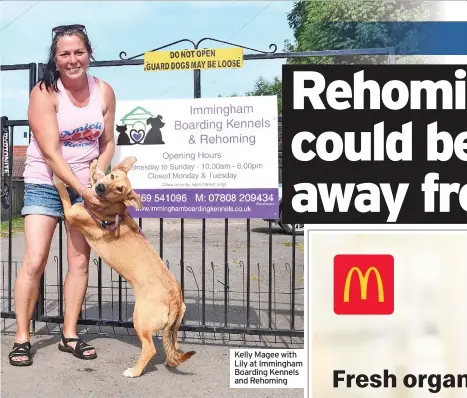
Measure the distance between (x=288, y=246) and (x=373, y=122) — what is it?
7055 mm

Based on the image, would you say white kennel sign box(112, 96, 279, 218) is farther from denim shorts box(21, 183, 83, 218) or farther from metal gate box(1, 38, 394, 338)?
denim shorts box(21, 183, 83, 218)

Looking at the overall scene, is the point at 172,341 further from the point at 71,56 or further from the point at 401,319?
the point at 71,56

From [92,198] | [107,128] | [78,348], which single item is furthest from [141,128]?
[78,348]

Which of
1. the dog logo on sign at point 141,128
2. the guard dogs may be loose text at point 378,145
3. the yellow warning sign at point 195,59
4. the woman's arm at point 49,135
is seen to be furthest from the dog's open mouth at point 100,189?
the guard dogs may be loose text at point 378,145

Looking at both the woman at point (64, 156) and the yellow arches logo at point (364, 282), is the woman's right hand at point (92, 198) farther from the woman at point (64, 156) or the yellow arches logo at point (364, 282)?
the yellow arches logo at point (364, 282)

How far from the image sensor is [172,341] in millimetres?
3607

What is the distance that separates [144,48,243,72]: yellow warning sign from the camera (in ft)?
12.7

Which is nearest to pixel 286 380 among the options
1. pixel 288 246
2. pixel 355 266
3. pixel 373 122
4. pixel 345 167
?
pixel 355 266

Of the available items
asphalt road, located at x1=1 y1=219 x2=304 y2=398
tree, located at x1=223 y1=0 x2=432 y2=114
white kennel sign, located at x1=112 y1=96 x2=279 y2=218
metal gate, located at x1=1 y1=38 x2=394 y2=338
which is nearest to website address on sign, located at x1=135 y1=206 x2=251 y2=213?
white kennel sign, located at x1=112 y1=96 x2=279 y2=218

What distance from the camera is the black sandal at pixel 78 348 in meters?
3.82

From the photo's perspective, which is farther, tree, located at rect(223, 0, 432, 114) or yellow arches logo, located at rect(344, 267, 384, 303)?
tree, located at rect(223, 0, 432, 114)

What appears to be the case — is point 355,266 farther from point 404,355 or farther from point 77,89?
point 77,89

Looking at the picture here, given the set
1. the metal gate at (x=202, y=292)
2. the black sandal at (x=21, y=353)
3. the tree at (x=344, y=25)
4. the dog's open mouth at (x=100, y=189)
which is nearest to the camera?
the dog's open mouth at (x=100, y=189)

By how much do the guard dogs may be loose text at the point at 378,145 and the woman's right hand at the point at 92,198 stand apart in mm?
1234
